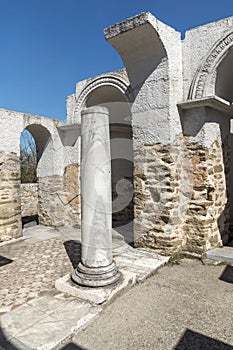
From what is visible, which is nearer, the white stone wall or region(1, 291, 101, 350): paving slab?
region(1, 291, 101, 350): paving slab

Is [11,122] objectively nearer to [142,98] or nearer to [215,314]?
[142,98]

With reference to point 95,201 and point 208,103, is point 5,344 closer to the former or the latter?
point 95,201

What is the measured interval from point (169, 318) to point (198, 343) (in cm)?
43

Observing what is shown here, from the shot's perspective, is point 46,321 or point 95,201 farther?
point 95,201

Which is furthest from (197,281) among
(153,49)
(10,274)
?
(153,49)

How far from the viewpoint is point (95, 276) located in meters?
3.19

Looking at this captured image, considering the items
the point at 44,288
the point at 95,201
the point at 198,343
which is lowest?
the point at 198,343

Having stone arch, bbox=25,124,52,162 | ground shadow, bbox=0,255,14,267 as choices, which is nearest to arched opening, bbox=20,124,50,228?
stone arch, bbox=25,124,52,162

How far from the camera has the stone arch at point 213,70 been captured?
428 cm

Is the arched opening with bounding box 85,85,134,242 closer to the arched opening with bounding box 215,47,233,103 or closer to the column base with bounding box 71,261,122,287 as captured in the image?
the arched opening with bounding box 215,47,233,103

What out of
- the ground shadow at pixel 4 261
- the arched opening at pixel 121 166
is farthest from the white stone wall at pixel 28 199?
the ground shadow at pixel 4 261

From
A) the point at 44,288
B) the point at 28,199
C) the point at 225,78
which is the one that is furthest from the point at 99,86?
the point at 28,199

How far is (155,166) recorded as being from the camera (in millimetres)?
4648

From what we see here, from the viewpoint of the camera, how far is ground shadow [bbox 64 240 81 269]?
14.7ft
